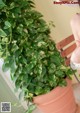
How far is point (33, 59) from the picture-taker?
1.41 meters

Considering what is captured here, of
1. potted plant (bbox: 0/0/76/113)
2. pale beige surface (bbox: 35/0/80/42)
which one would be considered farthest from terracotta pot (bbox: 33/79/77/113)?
pale beige surface (bbox: 35/0/80/42)

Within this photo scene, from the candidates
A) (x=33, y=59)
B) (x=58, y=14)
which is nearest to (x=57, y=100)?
(x=33, y=59)

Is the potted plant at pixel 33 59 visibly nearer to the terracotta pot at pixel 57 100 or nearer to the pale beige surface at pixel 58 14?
the terracotta pot at pixel 57 100

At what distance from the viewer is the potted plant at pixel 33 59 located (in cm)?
135

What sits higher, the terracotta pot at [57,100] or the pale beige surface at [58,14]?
the pale beige surface at [58,14]

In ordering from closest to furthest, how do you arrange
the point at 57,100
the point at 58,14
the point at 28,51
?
the point at 28,51, the point at 57,100, the point at 58,14

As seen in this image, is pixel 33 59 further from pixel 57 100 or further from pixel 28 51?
pixel 57 100

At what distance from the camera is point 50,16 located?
2342 mm

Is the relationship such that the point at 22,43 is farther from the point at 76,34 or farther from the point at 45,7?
the point at 45,7

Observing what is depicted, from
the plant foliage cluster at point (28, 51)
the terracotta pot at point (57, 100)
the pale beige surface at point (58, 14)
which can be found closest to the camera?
the plant foliage cluster at point (28, 51)

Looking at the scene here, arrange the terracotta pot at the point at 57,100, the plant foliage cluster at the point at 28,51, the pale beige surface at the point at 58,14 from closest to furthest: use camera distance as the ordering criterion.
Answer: the plant foliage cluster at the point at 28,51 < the terracotta pot at the point at 57,100 < the pale beige surface at the point at 58,14

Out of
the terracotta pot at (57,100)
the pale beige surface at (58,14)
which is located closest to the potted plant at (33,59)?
the terracotta pot at (57,100)

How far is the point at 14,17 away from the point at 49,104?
0.64m

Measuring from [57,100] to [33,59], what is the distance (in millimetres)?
342
